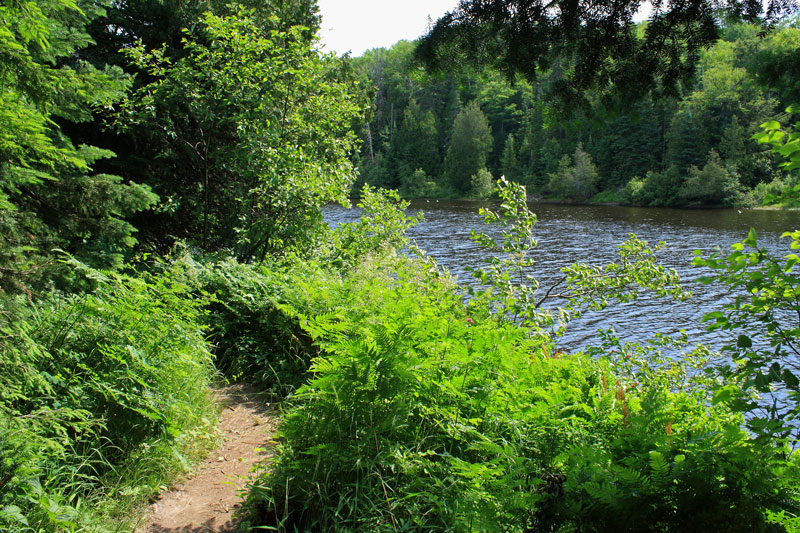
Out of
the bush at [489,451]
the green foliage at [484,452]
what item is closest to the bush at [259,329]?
the bush at [489,451]

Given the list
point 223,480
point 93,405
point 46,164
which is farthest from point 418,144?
point 93,405

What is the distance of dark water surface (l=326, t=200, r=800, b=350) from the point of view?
46.2ft

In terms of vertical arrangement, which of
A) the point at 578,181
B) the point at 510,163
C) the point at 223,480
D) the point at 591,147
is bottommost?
the point at 578,181

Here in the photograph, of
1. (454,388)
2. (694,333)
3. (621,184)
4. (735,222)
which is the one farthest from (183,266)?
(621,184)

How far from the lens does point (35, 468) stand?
7.79ft

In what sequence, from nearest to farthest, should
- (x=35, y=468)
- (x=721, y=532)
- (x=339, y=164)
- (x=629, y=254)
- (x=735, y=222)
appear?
(x=721, y=532), (x=35, y=468), (x=629, y=254), (x=339, y=164), (x=735, y=222)

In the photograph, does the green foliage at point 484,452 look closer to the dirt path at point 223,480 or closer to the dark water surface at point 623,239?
the dirt path at point 223,480

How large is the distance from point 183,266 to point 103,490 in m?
3.12

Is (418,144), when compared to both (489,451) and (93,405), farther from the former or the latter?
(489,451)

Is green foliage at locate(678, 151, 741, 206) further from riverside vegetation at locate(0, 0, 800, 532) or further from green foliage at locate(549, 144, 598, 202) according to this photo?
riverside vegetation at locate(0, 0, 800, 532)

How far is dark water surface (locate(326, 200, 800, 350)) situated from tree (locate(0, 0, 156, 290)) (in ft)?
14.4

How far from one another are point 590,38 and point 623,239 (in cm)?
2650

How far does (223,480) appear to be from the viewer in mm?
3371

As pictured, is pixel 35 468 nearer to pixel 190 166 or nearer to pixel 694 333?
pixel 190 166
